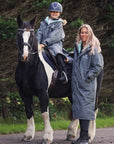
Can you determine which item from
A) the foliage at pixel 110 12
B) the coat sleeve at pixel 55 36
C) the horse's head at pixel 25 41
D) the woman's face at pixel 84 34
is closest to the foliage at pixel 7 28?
the coat sleeve at pixel 55 36

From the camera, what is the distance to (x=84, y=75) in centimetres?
756

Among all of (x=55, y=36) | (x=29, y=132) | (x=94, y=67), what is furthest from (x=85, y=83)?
(x=29, y=132)

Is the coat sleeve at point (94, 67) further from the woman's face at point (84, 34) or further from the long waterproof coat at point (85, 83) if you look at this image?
the woman's face at point (84, 34)

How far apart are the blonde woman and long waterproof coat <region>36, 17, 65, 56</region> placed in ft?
2.87

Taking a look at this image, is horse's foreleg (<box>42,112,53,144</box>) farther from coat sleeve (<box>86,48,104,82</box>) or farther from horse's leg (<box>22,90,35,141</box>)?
coat sleeve (<box>86,48,104,82</box>)

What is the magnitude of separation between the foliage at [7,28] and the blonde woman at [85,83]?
2812 mm

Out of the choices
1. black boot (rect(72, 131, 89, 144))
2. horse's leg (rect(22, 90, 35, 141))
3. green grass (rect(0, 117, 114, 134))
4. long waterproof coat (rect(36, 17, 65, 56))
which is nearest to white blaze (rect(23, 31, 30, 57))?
long waterproof coat (rect(36, 17, 65, 56))

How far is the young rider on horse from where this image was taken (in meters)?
8.35

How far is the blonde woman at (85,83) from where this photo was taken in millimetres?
7473

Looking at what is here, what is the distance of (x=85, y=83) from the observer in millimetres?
7496

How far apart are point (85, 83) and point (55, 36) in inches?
60.9

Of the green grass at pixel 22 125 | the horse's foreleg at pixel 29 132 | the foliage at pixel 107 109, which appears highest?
the horse's foreleg at pixel 29 132

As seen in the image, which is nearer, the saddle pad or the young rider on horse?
the saddle pad

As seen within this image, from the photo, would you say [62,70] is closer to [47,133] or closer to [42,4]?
[47,133]
